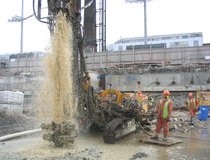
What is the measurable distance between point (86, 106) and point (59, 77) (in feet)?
5.27

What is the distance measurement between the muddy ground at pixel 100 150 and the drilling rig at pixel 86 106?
0.31 meters

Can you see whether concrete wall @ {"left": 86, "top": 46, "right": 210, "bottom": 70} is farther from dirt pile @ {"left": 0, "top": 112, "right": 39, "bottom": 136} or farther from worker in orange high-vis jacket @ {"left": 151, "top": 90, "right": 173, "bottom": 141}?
worker in orange high-vis jacket @ {"left": 151, "top": 90, "right": 173, "bottom": 141}

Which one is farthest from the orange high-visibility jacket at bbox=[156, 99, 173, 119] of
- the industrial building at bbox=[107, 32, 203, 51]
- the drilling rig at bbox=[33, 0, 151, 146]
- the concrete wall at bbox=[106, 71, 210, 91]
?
the industrial building at bbox=[107, 32, 203, 51]

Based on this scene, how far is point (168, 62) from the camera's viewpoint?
2898 cm

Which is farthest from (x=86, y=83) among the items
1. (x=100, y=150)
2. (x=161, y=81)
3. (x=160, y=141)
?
(x=161, y=81)

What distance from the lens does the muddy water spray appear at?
9000 mm

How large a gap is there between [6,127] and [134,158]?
6740mm

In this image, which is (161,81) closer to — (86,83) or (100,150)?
(86,83)

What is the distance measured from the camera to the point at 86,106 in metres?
10.2

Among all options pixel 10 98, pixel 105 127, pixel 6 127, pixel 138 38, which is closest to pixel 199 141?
pixel 105 127

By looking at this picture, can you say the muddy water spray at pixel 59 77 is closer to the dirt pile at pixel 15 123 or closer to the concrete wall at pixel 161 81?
the dirt pile at pixel 15 123

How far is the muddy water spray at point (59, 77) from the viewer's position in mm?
9000

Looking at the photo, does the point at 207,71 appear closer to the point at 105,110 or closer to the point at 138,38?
the point at 105,110

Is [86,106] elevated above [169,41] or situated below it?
below
